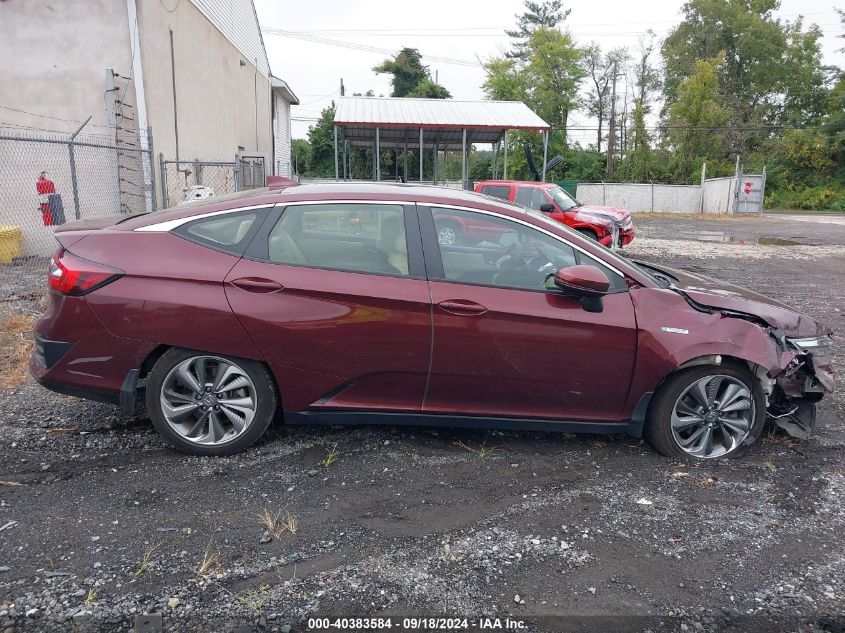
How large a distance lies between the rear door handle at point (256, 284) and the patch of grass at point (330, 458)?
106cm

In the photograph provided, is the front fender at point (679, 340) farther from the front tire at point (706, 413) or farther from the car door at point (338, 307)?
the car door at point (338, 307)

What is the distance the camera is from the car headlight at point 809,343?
13.2 ft

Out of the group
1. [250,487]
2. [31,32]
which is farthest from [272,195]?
[31,32]

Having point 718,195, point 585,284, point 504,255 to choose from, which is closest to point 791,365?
point 585,284

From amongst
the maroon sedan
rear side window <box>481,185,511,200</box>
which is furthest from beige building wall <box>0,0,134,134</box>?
the maroon sedan

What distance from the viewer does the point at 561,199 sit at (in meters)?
14.9

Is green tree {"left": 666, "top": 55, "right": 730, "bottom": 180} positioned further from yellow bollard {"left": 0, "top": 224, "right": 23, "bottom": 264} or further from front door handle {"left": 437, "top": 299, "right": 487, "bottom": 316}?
front door handle {"left": 437, "top": 299, "right": 487, "bottom": 316}

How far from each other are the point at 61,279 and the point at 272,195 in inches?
51.2

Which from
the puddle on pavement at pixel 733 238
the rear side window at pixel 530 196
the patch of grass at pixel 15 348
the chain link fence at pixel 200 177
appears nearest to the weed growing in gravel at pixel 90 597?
the patch of grass at pixel 15 348

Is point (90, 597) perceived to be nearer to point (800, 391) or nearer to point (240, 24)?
point (800, 391)

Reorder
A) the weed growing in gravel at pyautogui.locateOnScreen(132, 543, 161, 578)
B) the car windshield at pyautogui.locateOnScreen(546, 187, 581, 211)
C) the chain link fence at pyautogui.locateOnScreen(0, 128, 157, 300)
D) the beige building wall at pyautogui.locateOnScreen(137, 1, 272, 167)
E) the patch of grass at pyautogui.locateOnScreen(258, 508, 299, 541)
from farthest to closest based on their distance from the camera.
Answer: the car windshield at pyautogui.locateOnScreen(546, 187, 581, 211) → the beige building wall at pyautogui.locateOnScreen(137, 1, 272, 167) → the chain link fence at pyautogui.locateOnScreen(0, 128, 157, 300) → the patch of grass at pyautogui.locateOnScreen(258, 508, 299, 541) → the weed growing in gravel at pyautogui.locateOnScreen(132, 543, 161, 578)

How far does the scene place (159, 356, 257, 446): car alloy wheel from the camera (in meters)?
3.69

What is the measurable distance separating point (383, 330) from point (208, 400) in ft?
3.67

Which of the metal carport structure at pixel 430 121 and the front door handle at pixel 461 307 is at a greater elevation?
the metal carport structure at pixel 430 121
